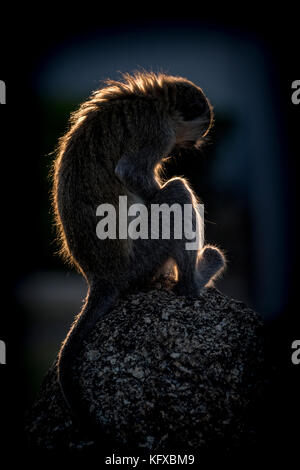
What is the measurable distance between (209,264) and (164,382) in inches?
68.4

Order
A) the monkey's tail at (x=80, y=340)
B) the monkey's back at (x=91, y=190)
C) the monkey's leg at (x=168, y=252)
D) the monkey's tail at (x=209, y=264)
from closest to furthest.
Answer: the monkey's tail at (x=80, y=340), the monkey's back at (x=91, y=190), the monkey's leg at (x=168, y=252), the monkey's tail at (x=209, y=264)

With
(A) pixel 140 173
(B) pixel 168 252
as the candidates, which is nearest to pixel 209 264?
(B) pixel 168 252

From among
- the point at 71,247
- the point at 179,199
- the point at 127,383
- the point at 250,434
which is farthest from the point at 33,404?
the point at 179,199

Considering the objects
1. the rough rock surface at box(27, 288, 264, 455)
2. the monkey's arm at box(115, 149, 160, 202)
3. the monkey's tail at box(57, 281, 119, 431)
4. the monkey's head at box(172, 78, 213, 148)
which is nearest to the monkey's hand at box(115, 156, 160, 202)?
the monkey's arm at box(115, 149, 160, 202)

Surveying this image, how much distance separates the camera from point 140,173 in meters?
4.77

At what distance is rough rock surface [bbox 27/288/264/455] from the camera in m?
3.96

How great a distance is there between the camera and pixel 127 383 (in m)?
4.11

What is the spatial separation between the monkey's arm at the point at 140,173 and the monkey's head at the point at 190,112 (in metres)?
0.70

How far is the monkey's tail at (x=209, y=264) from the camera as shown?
17.1 ft

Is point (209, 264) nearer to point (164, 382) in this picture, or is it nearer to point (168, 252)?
point (168, 252)

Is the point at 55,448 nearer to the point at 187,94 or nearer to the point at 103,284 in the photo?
the point at 103,284

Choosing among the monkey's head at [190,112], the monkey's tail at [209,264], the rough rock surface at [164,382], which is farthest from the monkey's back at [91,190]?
the monkey's tail at [209,264]

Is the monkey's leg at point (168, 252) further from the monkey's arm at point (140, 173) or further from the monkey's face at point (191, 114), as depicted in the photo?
the monkey's face at point (191, 114)

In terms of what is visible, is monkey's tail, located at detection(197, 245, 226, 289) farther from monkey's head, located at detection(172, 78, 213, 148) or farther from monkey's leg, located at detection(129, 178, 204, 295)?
monkey's head, located at detection(172, 78, 213, 148)
